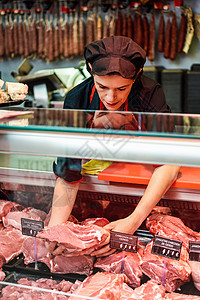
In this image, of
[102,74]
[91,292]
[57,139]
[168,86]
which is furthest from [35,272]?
[168,86]

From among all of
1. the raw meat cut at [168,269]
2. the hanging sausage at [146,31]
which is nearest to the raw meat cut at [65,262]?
the raw meat cut at [168,269]

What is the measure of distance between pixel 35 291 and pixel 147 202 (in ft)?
1.87

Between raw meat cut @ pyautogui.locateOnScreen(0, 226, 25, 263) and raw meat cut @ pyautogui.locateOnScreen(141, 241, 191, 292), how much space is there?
0.57m

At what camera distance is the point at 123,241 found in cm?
135

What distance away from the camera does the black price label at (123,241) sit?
1.33 m

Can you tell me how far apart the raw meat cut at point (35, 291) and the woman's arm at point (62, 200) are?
0.23 meters

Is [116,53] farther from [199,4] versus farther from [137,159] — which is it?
[199,4]

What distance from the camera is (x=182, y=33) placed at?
4.38 m

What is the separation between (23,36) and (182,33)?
7.29 ft

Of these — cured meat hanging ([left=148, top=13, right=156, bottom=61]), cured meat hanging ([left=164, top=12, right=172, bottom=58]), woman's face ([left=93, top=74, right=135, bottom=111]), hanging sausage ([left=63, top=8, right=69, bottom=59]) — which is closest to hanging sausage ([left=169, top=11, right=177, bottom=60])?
cured meat hanging ([left=164, top=12, right=172, bottom=58])

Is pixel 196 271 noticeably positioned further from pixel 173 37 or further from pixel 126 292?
pixel 173 37

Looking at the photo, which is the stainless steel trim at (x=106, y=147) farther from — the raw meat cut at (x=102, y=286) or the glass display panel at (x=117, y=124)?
the raw meat cut at (x=102, y=286)

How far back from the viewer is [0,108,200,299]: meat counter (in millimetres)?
1070

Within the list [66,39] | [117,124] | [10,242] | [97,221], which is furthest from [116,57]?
[66,39]
